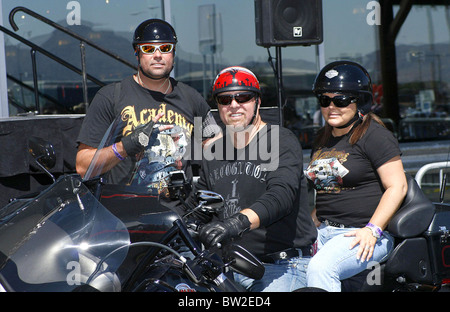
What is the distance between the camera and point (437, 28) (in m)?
11.6

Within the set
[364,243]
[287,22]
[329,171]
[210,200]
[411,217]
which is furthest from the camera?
[287,22]

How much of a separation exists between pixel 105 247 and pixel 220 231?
16.3 inches

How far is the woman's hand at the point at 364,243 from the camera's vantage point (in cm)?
294

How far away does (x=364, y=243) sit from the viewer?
2.95 metres

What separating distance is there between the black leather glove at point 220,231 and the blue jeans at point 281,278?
50 centimetres

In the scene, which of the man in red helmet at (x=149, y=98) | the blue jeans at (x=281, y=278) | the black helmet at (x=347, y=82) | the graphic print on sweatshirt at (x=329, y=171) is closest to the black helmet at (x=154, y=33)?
the man in red helmet at (x=149, y=98)

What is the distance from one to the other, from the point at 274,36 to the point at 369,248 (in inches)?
119

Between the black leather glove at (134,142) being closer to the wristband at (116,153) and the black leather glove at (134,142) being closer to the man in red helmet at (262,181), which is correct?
the wristband at (116,153)

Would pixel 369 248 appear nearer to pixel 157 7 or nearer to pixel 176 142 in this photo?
pixel 176 142

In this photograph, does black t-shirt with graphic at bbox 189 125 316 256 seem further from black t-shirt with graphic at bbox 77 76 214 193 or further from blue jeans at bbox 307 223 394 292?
black t-shirt with graphic at bbox 77 76 214 193

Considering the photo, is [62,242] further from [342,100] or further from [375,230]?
[342,100]

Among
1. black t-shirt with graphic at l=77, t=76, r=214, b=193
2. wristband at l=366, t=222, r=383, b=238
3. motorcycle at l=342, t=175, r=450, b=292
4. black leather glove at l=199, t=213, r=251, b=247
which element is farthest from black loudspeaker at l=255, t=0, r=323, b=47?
black leather glove at l=199, t=213, r=251, b=247

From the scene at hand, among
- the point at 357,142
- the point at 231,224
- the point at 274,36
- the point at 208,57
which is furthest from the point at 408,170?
the point at 231,224

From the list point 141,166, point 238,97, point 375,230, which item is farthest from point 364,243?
point 141,166
